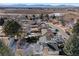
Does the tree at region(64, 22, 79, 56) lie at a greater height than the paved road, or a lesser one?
lesser

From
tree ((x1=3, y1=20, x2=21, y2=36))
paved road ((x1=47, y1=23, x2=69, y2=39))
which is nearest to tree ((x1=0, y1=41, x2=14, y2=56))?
tree ((x1=3, y1=20, x2=21, y2=36))

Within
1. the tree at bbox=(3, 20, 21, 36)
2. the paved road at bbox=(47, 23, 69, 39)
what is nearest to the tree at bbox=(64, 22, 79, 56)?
the paved road at bbox=(47, 23, 69, 39)

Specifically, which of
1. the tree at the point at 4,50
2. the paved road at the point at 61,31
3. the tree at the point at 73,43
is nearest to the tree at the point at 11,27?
the tree at the point at 4,50

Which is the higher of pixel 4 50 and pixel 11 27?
pixel 11 27

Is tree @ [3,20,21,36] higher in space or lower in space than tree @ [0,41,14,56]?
higher

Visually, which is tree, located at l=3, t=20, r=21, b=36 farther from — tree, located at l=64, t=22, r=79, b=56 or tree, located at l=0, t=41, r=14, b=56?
tree, located at l=64, t=22, r=79, b=56

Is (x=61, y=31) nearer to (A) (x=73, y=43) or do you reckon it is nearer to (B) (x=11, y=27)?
(A) (x=73, y=43)

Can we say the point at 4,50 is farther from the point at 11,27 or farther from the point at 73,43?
the point at 73,43

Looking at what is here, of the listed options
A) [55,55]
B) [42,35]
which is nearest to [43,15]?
[42,35]

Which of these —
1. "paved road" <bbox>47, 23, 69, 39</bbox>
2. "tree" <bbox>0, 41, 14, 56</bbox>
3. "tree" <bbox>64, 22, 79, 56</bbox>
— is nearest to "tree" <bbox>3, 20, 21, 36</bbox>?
"tree" <bbox>0, 41, 14, 56</bbox>

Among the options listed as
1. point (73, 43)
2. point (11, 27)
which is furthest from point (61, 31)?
point (11, 27)
